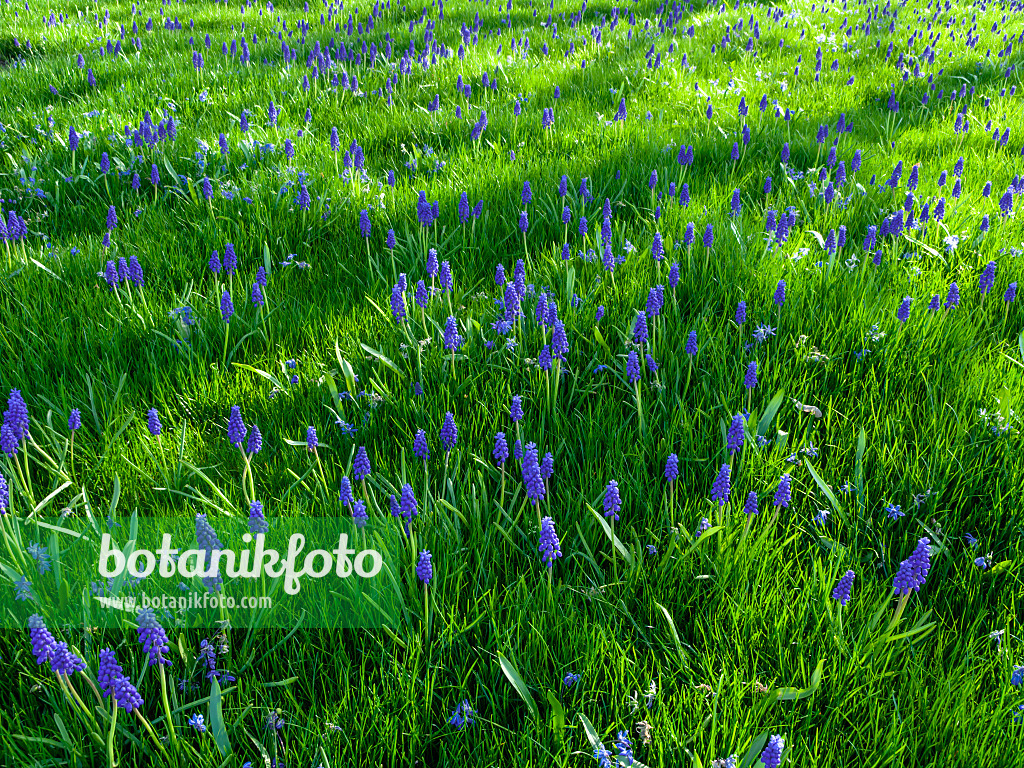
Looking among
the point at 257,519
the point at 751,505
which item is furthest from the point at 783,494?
the point at 257,519

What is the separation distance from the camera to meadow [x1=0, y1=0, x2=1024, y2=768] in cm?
179

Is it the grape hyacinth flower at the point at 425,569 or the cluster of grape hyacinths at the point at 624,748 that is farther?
the grape hyacinth flower at the point at 425,569

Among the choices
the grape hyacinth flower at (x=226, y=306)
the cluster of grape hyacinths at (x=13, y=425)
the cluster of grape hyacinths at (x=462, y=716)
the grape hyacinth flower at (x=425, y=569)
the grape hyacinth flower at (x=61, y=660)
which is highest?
the cluster of grape hyacinths at (x=13, y=425)

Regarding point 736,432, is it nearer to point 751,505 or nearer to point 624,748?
point 751,505

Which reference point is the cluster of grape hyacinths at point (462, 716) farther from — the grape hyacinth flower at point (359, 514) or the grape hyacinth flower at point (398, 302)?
the grape hyacinth flower at point (398, 302)

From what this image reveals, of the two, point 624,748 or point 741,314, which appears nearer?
point 624,748

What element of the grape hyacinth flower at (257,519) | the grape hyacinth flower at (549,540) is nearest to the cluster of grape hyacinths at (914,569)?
the grape hyacinth flower at (549,540)

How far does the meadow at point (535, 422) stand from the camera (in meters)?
→ 1.79

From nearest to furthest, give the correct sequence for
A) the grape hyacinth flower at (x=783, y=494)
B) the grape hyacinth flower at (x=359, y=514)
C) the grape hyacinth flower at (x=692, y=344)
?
the grape hyacinth flower at (x=359, y=514), the grape hyacinth flower at (x=783, y=494), the grape hyacinth flower at (x=692, y=344)

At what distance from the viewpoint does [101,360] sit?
10.4ft

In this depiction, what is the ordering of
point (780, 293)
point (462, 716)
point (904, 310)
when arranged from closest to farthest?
point (462, 716), point (904, 310), point (780, 293)

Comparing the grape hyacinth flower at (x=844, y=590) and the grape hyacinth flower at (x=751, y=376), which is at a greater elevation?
the grape hyacinth flower at (x=751, y=376)

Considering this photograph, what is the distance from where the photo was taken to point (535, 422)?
2.79 metres

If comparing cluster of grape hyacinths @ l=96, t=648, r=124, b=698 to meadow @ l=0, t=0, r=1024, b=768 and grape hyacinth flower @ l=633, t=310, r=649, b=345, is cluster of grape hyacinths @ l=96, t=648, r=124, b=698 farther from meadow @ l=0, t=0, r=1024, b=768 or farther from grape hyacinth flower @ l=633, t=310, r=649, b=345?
grape hyacinth flower @ l=633, t=310, r=649, b=345
